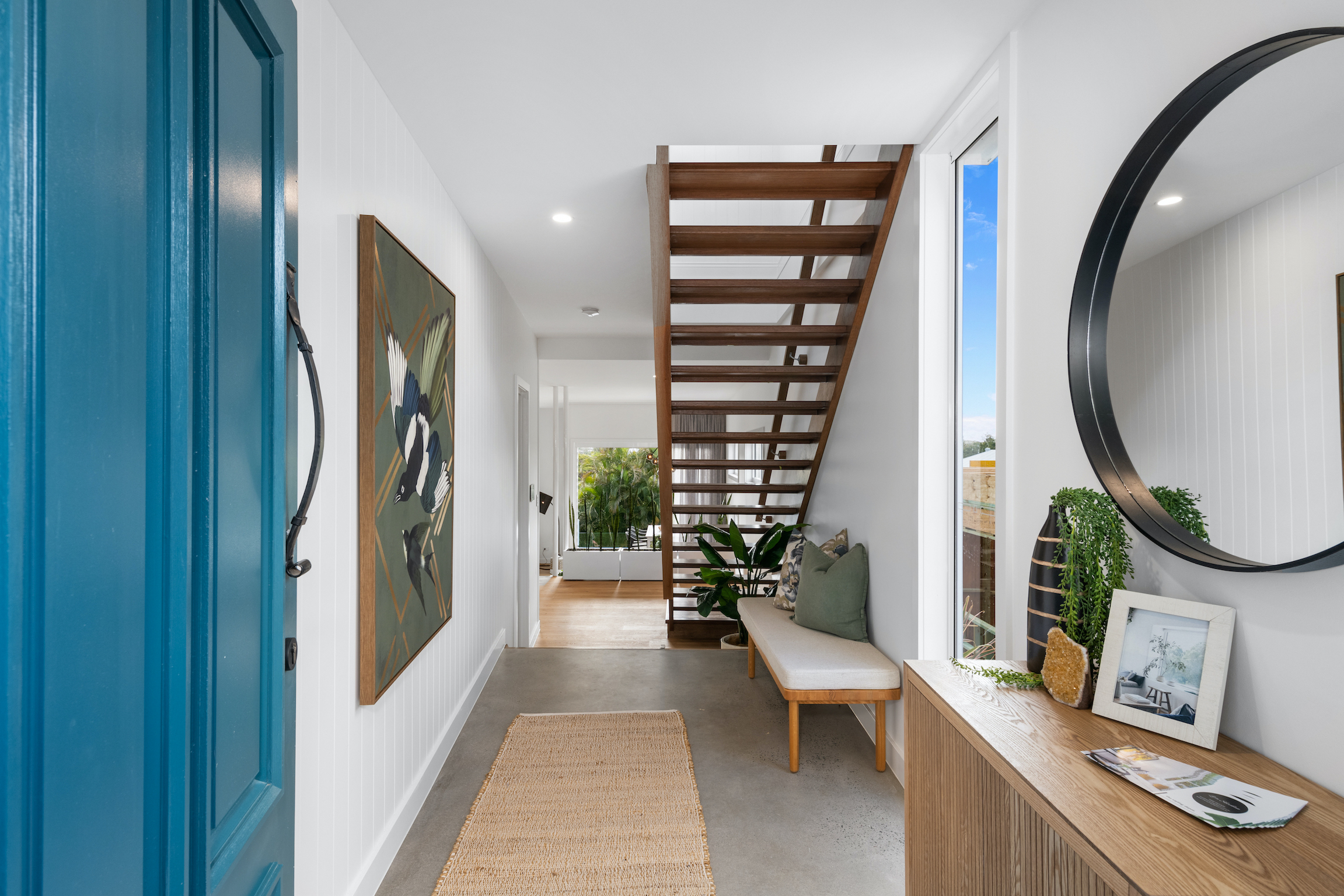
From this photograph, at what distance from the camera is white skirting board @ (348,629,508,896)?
6.25 ft

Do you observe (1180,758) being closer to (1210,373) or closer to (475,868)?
(1210,373)

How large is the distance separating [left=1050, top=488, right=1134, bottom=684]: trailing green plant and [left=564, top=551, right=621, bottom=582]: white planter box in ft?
23.1

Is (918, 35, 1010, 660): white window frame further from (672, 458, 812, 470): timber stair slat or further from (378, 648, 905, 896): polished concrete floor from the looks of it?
(672, 458, 812, 470): timber stair slat

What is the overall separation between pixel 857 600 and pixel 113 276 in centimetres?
289

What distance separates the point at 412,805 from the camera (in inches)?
90.7

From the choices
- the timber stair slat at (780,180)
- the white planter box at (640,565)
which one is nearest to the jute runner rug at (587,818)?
the timber stair slat at (780,180)

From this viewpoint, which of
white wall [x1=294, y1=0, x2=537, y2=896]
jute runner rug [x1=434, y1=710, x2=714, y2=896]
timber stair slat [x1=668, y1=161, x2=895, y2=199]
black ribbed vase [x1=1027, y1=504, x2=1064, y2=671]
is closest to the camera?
black ribbed vase [x1=1027, y1=504, x2=1064, y2=671]

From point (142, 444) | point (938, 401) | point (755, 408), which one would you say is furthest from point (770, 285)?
point (142, 444)

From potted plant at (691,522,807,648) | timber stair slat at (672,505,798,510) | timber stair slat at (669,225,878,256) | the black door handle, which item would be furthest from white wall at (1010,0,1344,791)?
timber stair slat at (672,505,798,510)

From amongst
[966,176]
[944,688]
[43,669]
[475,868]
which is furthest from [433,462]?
[966,176]

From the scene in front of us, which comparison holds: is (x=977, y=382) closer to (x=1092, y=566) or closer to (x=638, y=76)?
(x=1092, y=566)

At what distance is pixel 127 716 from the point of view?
605 millimetres

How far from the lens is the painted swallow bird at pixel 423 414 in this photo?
2.05m

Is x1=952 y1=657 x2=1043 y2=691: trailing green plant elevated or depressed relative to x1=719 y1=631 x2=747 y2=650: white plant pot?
elevated
